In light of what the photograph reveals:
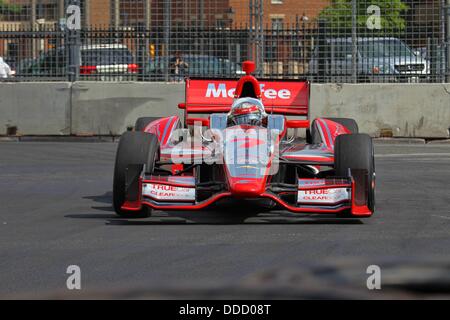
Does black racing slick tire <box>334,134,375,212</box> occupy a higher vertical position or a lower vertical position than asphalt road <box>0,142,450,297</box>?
higher

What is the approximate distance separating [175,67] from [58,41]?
85.6 inches

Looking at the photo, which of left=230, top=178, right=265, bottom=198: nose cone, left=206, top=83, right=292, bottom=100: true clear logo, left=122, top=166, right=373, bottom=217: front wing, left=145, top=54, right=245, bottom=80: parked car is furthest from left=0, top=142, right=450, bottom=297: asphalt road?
left=145, top=54, right=245, bottom=80: parked car

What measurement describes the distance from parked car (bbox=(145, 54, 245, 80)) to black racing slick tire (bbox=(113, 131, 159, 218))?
8978mm

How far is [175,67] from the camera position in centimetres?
1764

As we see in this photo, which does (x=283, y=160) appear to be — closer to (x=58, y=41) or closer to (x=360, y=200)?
(x=360, y=200)

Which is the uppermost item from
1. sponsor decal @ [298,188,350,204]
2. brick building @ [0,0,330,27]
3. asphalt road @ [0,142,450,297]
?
brick building @ [0,0,330,27]

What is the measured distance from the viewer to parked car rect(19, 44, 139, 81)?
17.6 m

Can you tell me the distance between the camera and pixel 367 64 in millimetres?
17281

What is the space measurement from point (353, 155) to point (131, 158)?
1859 mm

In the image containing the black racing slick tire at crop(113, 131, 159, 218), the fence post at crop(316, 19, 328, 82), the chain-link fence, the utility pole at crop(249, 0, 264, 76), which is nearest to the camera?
the black racing slick tire at crop(113, 131, 159, 218)

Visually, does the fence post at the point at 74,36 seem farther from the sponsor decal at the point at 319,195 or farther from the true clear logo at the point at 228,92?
the sponsor decal at the point at 319,195

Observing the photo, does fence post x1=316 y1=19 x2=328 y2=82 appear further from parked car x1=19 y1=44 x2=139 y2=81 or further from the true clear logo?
the true clear logo

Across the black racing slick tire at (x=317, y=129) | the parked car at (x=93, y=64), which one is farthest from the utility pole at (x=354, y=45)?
the black racing slick tire at (x=317, y=129)
